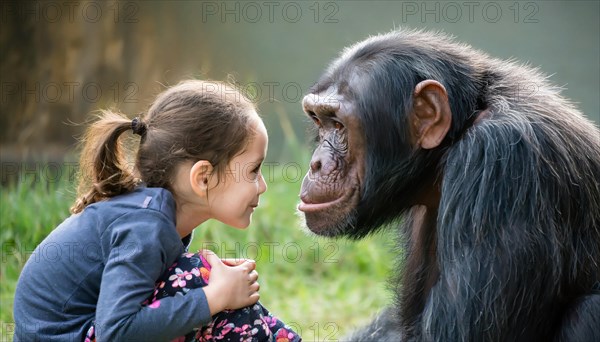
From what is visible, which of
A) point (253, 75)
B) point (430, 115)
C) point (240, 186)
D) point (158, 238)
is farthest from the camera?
point (253, 75)

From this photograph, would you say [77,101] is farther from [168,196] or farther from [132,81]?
[168,196]

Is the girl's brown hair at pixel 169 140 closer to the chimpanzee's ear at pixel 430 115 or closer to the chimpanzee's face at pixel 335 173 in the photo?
the chimpanzee's face at pixel 335 173

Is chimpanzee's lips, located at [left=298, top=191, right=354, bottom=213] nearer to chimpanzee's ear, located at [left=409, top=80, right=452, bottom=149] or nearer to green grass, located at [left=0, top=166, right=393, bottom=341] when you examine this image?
chimpanzee's ear, located at [left=409, top=80, right=452, bottom=149]

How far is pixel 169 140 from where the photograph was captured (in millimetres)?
4062

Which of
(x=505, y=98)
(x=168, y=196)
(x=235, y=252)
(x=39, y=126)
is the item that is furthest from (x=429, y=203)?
(x=39, y=126)

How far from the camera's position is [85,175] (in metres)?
4.28

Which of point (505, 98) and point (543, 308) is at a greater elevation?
point (505, 98)

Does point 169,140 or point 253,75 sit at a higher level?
point 169,140

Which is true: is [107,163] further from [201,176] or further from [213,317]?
[213,317]

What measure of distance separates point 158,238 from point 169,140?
55 cm

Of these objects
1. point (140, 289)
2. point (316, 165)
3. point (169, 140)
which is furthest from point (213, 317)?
point (316, 165)

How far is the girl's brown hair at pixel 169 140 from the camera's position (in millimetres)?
4055

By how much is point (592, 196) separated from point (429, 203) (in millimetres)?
889

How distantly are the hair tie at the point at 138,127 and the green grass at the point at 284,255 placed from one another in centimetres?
295
